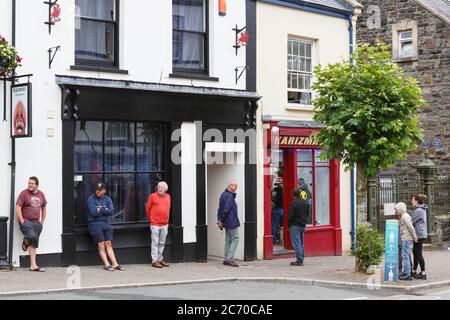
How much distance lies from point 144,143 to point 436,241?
1159 cm

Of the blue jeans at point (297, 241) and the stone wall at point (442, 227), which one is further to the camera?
the stone wall at point (442, 227)

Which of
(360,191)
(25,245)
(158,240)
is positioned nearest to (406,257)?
(360,191)

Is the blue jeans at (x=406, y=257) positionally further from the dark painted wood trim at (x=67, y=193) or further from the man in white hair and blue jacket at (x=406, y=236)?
the dark painted wood trim at (x=67, y=193)

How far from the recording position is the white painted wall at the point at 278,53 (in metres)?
19.0

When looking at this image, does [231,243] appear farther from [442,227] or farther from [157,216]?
[442,227]

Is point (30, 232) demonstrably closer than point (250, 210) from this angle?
Yes

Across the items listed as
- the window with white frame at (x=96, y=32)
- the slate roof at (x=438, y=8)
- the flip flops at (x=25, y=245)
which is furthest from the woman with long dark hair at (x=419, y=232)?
the slate roof at (x=438, y=8)

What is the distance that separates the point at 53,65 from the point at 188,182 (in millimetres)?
4132

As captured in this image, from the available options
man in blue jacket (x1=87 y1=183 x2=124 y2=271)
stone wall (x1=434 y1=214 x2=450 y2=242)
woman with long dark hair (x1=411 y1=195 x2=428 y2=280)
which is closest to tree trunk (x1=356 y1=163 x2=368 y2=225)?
woman with long dark hair (x1=411 y1=195 x2=428 y2=280)

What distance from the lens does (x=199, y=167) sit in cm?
1767

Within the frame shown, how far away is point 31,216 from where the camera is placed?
47.5 feet

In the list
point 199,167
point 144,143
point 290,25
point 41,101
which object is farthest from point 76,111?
point 290,25

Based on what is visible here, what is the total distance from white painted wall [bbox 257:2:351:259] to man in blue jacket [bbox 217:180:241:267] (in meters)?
1.83

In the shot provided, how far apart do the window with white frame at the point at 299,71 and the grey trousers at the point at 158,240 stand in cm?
→ 572
